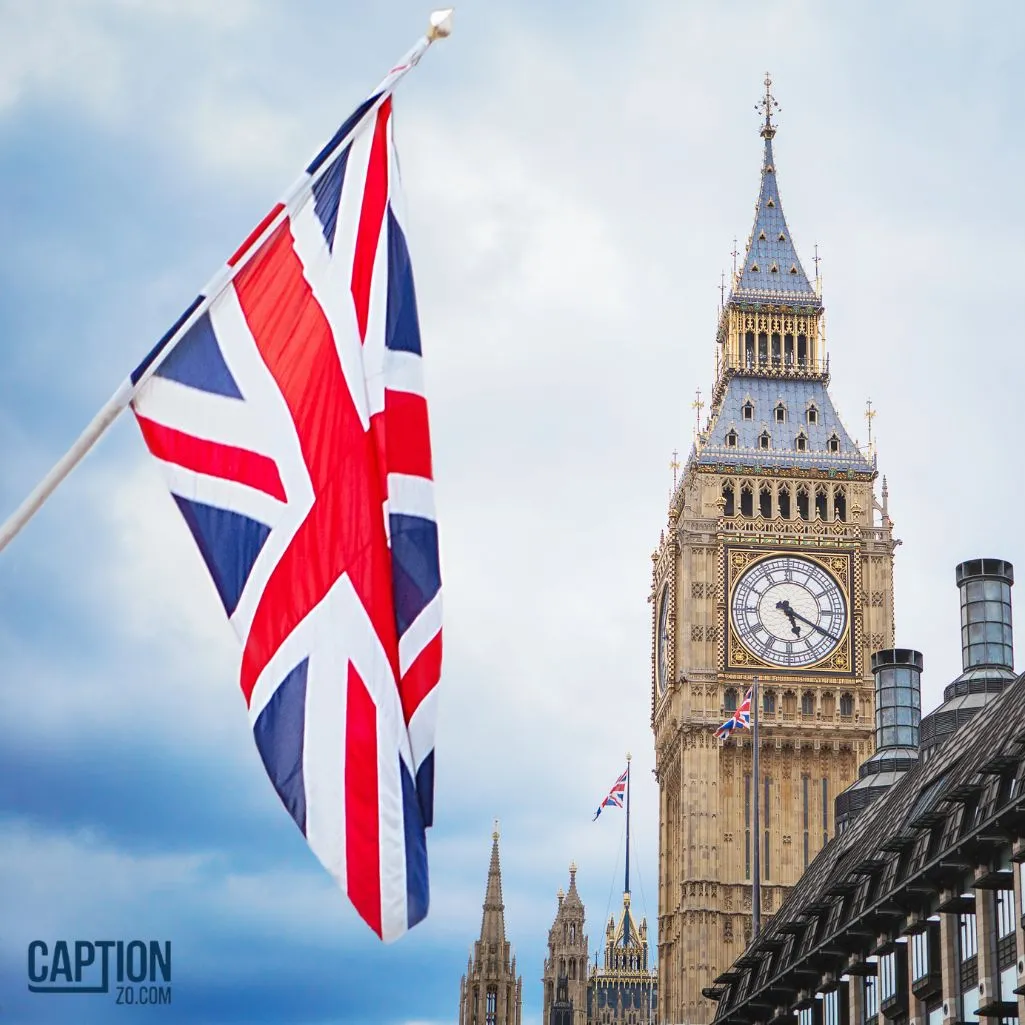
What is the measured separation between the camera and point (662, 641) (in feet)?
363

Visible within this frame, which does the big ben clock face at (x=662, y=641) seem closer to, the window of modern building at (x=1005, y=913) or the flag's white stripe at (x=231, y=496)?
the window of modern building at (x=1005, y=913)

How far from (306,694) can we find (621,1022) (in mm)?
136416

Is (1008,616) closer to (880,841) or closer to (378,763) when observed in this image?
(880,841)

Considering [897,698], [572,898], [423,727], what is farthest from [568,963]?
[423,727]

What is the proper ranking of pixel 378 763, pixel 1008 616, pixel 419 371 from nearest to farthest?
pixel 378 763, pixel 419 371, pixel 1008 616

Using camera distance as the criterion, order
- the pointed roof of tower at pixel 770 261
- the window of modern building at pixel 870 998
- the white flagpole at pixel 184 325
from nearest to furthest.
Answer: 1. the white flagpole at pixel 184 325
2. the window of modern building at pixel 870 998
3. the pointed roof of tower at pixel 770 261

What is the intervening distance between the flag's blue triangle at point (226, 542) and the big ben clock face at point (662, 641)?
9108 cm

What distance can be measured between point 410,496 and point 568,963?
431 feet

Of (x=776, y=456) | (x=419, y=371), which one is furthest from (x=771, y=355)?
(x=419, y=371)

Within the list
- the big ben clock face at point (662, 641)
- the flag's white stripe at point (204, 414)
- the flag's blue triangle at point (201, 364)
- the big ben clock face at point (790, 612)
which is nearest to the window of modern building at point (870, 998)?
the big ben clock face at point (790, 612)

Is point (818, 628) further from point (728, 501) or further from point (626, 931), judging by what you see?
point (626, 931)

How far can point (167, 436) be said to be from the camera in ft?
53.8

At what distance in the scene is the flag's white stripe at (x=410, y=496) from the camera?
16766 millimetres

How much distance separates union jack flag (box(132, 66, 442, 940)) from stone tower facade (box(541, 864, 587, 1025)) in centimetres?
12800
